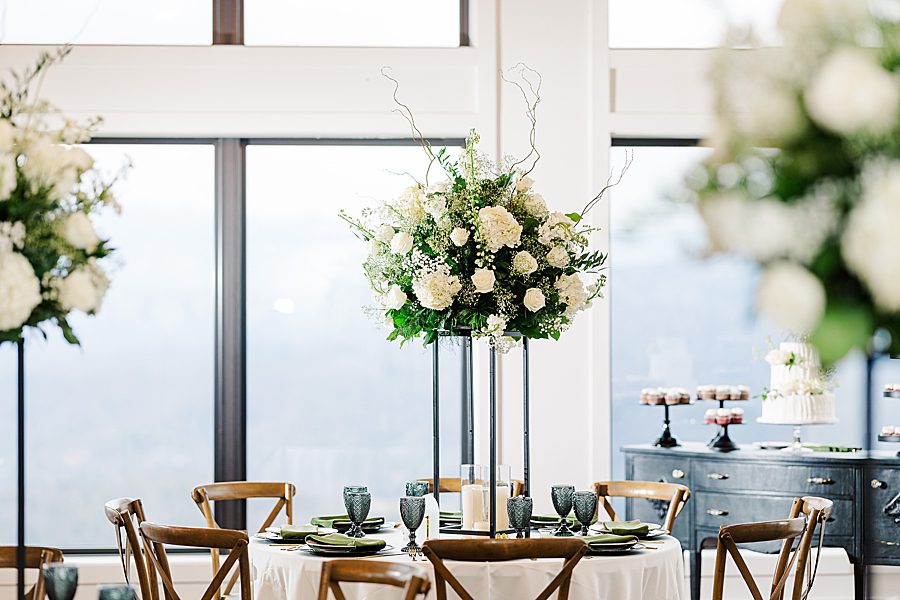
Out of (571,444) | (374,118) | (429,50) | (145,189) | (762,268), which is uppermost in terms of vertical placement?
(429,50)

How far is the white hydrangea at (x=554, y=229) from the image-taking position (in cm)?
385

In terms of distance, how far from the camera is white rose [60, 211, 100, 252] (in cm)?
232

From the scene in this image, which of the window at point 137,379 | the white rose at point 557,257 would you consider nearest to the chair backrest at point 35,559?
the white rose at point 557,257

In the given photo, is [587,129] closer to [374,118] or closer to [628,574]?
[374,118]

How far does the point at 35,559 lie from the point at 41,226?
1564mm

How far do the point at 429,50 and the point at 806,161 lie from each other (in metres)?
4.93

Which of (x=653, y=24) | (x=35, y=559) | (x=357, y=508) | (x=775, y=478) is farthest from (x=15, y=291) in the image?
(x=653, y=24)

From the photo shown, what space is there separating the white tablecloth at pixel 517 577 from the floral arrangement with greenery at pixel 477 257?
2.54ft

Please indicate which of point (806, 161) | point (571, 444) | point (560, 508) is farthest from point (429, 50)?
point (806, 161)

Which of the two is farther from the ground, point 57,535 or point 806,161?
point 806,161

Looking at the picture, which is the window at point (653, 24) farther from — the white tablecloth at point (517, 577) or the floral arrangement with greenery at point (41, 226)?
the floral arrangement with greenery at point (41, 226)

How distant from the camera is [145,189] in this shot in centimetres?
606

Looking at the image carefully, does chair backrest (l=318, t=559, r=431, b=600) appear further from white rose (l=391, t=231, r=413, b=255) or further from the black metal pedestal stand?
white rose (l=391, t=231, r=413, b=255)

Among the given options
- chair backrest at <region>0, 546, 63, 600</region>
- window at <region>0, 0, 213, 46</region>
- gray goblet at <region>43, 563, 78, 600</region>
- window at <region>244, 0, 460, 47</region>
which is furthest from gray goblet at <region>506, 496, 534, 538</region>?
window at <region>0, 0, 213, 46</region>
